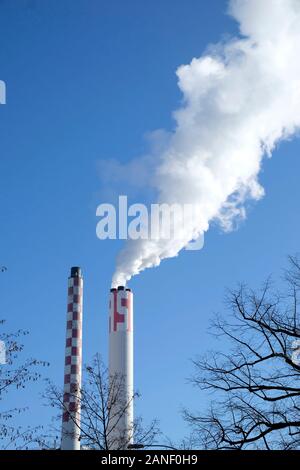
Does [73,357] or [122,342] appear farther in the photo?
[122,342]

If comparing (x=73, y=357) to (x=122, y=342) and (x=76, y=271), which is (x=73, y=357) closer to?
(x=122, y=342)

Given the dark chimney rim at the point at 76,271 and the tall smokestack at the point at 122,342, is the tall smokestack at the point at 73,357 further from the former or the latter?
the tall smokestack at the point at 122,342

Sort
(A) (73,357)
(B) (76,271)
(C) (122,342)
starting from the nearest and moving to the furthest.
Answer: (A) (73,357) → (C) (122,342) → (B) (76,271)

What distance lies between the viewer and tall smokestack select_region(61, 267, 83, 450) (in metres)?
43.0

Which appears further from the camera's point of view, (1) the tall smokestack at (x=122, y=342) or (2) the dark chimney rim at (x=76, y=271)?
(2) the dark chimney rim at (x=76, y=271)

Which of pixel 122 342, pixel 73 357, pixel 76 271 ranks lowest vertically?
pixel 73 357

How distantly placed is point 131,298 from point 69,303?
4.83 m

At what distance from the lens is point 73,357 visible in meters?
45.8

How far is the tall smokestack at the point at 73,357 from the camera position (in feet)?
141

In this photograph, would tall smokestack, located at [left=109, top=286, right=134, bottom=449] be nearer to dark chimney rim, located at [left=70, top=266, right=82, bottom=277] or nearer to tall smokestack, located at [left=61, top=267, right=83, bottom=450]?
tall smokestack, located at [left=61, top=267, right=83, bottom=450]

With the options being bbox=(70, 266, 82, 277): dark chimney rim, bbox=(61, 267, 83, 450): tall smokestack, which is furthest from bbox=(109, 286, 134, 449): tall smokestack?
bbox=(70, 266, 82, 277): dark chimney rim

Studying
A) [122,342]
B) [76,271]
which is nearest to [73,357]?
[122,342]

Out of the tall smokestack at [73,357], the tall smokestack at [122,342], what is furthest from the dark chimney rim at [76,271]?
the tall smokestack at [122,342]
